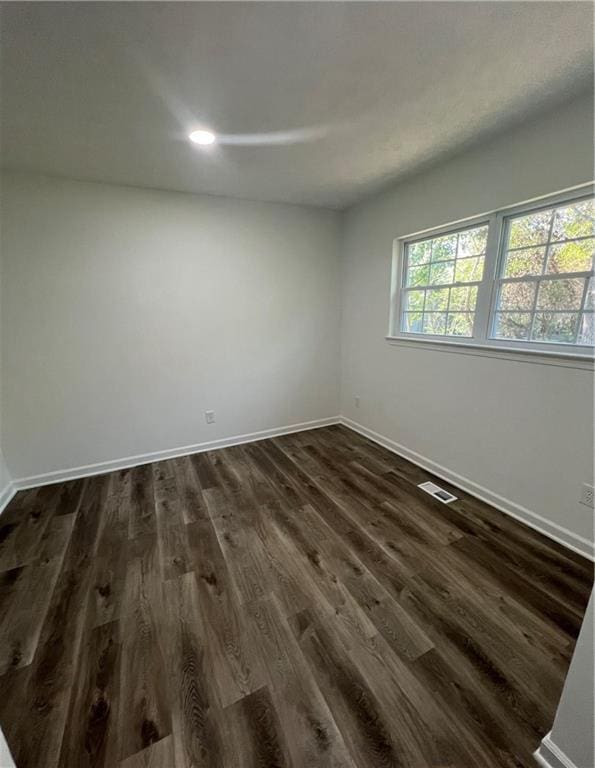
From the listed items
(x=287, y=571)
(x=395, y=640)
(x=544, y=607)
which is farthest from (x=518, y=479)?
(x=287, y=571)

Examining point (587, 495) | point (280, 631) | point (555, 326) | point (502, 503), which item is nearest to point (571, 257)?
point (555, 326)

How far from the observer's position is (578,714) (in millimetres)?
864

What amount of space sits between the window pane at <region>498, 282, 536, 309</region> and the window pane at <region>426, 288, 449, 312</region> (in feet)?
1.54

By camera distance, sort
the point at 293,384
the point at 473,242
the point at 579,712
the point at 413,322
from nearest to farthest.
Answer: the point at 579,712 < the point at 473,242 < the point at 413,322 < the point at 293,384

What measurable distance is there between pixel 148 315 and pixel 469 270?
2728 millimetres

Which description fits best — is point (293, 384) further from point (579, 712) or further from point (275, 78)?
point (579, 712)

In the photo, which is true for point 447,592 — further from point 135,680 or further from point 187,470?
point 187,470

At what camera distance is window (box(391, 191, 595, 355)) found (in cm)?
178

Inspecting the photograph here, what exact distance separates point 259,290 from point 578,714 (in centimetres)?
325

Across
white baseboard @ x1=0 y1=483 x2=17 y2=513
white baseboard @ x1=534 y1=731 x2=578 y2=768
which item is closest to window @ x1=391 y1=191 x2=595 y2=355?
white baseboard @ x1=534 y1=731 x2=578 y2=768

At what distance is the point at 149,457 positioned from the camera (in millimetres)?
3020

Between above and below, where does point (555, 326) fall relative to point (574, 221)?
below

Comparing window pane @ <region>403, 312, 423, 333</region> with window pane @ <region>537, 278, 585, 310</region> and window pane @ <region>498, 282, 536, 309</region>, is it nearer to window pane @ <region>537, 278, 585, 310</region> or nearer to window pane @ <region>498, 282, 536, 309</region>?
window pane @ <region>498, 282, 536, 309</region>

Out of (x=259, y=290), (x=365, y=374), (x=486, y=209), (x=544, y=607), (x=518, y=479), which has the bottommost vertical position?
(x=544, y=607)
